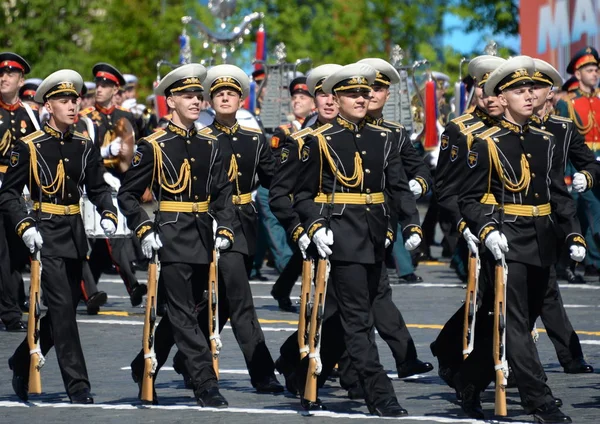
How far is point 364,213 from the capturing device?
10.4m

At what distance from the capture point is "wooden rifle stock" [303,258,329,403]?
402 inches

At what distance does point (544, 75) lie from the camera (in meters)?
10.4

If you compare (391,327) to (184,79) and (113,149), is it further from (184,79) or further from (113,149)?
(113,149)

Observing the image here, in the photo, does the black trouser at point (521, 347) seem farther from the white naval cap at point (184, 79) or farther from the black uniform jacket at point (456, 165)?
the white naval cap at point (184, 79)

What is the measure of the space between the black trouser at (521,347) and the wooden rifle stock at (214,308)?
5.78 ft

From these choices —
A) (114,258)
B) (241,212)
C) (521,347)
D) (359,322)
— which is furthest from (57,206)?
(114,258)

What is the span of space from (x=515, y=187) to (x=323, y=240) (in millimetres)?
1196

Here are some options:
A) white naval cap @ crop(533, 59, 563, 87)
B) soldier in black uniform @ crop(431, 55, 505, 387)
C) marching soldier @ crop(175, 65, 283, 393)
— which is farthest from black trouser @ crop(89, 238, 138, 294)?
white naval cap @ crop(533, 59, 563, 87)

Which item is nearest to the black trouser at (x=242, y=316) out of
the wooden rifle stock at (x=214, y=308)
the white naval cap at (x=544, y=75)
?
the wooden rifle stock at (x=214, y=308)

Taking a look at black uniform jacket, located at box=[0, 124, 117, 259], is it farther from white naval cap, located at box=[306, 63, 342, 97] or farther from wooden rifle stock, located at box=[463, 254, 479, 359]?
wooden rifle stock, located at box=[463, 254, 479, 359]

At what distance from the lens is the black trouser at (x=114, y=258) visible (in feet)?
53.4

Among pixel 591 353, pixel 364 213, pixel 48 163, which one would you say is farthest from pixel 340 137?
pixel 591 353

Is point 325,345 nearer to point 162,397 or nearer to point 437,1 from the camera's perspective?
point 162,397

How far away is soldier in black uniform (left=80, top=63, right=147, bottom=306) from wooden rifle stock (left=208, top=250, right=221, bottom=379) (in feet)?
16.5
